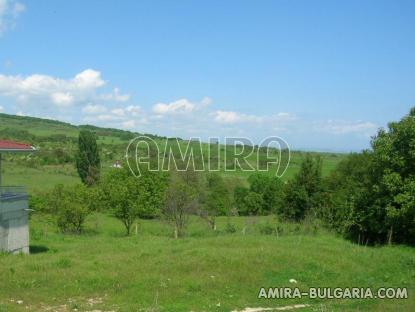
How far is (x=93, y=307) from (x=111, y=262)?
17.8 feet

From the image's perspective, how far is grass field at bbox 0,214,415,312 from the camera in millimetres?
13195

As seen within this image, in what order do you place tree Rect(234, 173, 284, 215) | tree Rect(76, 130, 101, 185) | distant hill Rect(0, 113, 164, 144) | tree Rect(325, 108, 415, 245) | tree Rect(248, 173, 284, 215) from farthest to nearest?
distant hill Rect(0, 113, 164, 144)
tree Rect(248, 173, 284, 215)
tree Rect(234, 173, 284, 215)
tree Rect(76, 130, 101, 185)
tree Rect(325, 108, 415, 245)

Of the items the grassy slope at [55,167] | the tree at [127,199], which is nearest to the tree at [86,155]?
the grassy slope at [55,167]

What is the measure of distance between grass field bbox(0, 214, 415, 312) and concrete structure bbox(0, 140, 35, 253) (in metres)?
2.11

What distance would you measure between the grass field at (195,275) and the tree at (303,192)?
2286 cm

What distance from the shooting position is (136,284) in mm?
14914

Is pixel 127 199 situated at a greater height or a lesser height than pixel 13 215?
lesser

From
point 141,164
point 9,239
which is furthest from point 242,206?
point 9,239

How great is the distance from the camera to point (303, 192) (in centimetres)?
4541

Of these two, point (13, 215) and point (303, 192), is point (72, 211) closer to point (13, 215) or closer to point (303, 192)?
point (13, 215)

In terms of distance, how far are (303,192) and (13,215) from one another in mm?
29024

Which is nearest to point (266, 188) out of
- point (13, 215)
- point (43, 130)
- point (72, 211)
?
point (72, 211)

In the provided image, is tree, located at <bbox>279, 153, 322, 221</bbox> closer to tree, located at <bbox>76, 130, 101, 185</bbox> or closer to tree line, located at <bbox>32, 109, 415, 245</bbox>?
tree line, located at <bbox>32, 109, 415, 245</bbox>

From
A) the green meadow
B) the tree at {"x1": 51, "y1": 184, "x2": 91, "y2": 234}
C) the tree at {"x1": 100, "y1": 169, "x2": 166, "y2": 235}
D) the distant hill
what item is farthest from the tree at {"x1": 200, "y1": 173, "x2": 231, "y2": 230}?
the distant hill
